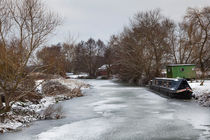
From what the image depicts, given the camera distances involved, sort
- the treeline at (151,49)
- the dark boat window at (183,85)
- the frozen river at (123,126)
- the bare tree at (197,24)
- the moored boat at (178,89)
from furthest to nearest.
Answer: the treeline at (151,49)
the bare tree at (197,24)
the dark boat window at (183,85)
the moored boat at (178,89)
the frozen river at (123,126)

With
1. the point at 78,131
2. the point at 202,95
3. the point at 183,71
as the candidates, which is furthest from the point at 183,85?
the point at 78,131

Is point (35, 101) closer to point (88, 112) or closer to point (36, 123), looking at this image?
point (88, 112)

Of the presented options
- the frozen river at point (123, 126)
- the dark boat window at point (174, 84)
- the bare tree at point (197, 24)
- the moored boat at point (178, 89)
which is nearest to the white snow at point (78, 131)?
the frozen river at point (123, 126)

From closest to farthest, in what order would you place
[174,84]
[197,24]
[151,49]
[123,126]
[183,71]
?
[123,126] → [174,84] → [197,24] → [183,71] → [151,49]

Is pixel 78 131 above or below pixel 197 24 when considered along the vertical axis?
below

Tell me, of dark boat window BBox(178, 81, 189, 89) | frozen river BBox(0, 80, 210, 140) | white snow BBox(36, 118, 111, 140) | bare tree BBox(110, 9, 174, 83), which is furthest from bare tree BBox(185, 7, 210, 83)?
white snow BBox(36, 118, 111, 140)

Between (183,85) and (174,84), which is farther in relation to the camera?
(174,84)

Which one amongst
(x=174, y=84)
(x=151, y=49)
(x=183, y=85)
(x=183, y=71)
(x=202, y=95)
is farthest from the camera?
(x=151, y=49)

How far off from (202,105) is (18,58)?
1142cm

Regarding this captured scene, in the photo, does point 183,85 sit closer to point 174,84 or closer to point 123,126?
point 174,84

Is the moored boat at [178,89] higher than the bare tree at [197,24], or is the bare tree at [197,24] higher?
the bare tree at [197,24]

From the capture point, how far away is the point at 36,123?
38.4 ft

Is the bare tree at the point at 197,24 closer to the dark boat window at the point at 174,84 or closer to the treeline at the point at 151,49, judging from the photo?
the treeline at the point at 151,49

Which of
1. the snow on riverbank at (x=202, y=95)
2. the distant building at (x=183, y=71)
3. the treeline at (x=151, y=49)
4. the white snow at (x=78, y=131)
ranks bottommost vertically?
the white snow at (x=78, y=131)
